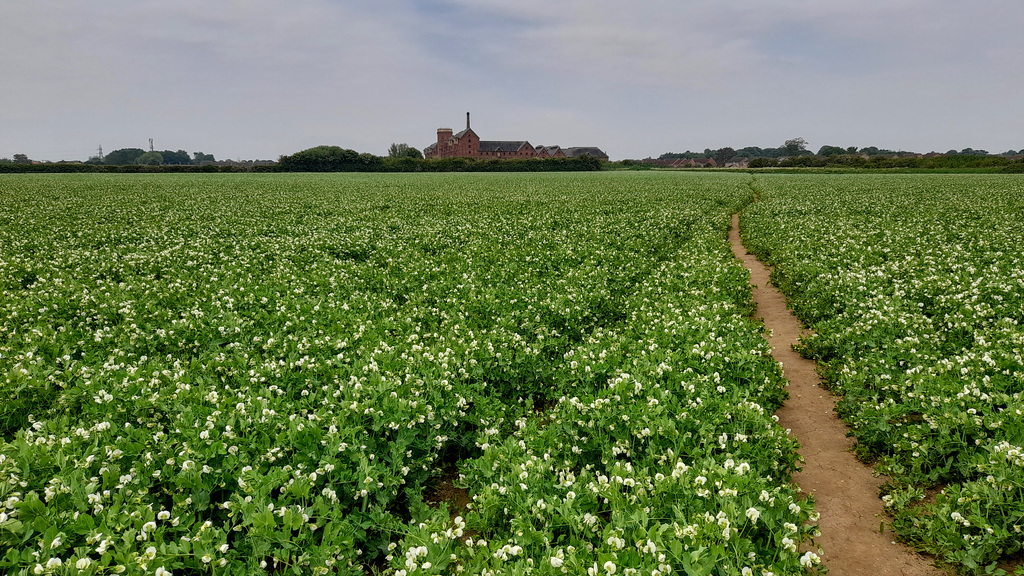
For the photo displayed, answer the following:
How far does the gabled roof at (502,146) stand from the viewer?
160750mm

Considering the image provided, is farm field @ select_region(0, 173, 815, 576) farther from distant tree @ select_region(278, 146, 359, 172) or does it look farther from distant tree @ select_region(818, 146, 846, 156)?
distant tree @ select_region(818, 146, 846, 156)

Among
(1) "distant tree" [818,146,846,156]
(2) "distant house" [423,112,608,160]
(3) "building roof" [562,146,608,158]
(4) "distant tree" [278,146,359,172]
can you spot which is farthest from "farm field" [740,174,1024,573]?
(1) "distant tree" [818,146,846,156]

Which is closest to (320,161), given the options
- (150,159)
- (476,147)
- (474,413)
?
(476,147)

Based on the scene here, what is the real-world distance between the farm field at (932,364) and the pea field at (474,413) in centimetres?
4

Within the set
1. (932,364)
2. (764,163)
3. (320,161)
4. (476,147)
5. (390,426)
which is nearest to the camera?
(390,426)

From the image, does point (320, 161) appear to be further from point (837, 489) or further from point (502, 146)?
point (837, 489)

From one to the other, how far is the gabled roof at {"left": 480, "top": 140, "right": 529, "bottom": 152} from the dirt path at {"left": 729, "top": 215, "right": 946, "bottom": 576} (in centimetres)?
15938

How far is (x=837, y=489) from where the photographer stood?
5590 mm

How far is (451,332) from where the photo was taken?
341 inches

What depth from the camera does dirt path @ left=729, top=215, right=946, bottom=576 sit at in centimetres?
455

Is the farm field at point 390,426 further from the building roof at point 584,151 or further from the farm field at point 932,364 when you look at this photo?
the building roof at point 584,151

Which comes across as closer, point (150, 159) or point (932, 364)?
point (932, 364)

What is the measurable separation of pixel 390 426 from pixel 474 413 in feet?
4.31

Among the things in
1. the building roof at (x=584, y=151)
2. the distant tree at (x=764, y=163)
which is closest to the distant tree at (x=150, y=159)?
the building roof at (x=584, y=151)
